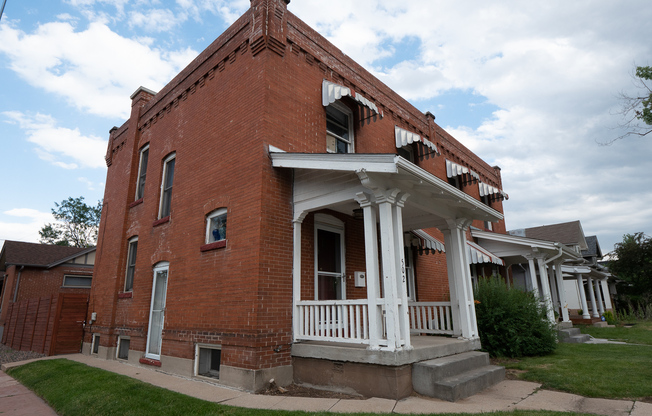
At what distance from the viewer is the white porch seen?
5961 millimetres

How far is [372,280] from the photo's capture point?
618cm

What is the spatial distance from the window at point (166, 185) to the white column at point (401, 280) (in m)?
6.56

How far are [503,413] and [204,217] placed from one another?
650cm

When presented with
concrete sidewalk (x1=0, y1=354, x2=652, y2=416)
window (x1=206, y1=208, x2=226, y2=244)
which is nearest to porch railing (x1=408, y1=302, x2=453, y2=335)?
concrete sidewalk (x1=0, y1=354, x2=652, y2=416)

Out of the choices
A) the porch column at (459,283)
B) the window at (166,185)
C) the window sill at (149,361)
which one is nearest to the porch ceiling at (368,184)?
the porch column at (459,283)

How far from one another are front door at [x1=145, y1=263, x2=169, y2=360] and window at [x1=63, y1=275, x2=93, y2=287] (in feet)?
56.8

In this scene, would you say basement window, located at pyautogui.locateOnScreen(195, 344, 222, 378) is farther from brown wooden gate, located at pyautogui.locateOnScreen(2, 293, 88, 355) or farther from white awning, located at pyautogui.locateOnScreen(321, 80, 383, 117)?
brown wooden gate, located at pyautogui.locateOnScreen(2, 293, 88, 355)

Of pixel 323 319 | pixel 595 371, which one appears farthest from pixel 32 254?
pixel 595 371

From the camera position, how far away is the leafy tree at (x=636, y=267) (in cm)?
2550

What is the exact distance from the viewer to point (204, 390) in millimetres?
6422

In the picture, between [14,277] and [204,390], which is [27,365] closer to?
[204,390]

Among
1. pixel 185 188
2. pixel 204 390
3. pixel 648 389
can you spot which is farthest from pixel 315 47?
pixel 648 389

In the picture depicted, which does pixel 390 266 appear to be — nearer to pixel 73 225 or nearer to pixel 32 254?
pixel 32 254

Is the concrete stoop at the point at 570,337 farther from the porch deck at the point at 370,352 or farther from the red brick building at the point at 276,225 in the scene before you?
the porch deck at the point at 370,352
